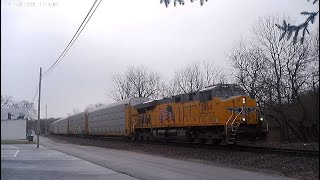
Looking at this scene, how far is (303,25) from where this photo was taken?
7.14 m

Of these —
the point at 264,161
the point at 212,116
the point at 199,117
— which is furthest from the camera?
the point at 199,117

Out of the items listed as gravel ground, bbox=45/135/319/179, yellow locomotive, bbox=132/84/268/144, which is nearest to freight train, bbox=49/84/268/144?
yellow locomotive, bbox=132/84/268/144

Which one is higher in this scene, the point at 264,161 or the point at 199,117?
the point at 199,117

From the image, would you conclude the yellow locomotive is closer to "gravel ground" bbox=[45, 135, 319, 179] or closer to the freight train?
the freight train

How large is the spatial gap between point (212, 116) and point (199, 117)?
142 cm

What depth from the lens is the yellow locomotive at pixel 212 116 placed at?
21359 mm

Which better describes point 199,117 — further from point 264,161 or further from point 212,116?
point 264,161

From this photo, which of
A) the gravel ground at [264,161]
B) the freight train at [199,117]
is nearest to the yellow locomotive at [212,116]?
the freight train at [199,117]

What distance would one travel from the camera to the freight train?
2145 centimetres

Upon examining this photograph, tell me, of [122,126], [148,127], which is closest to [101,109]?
[122,126]

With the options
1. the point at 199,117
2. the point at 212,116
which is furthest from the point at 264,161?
the point at 199,117

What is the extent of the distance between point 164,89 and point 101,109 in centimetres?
4355

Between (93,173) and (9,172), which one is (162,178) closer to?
(93,173)

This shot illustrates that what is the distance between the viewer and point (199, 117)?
23844 millimetres
